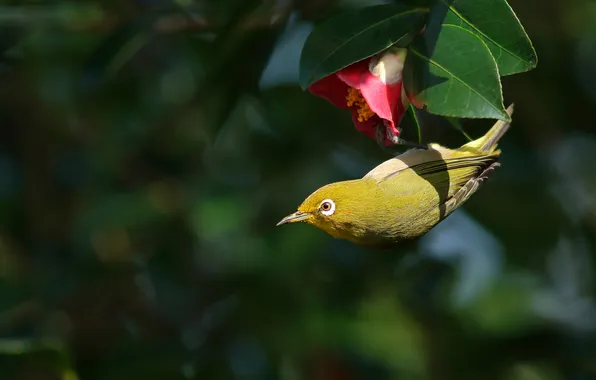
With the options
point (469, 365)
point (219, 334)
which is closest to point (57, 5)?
point (219, 334)

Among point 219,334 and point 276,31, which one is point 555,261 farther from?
point 276,31

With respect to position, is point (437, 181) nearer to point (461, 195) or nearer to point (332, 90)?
point (461, 195)

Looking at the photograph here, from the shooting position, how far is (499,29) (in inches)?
73.6

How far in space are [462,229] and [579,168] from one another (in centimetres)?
76

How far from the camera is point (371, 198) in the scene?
2336mm

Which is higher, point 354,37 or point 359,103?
point 354,37

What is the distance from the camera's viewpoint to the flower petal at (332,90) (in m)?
2.21

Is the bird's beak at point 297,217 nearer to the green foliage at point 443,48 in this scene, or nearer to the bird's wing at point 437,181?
the bird's wing at point 437,181

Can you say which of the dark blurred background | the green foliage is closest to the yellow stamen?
the green foliage

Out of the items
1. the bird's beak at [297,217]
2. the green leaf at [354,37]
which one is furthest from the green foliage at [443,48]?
the bird's beak at [297,217]

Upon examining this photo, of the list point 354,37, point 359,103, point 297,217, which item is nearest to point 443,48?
point 354,37

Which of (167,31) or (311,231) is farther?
(311,231)

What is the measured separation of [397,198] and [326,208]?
0.60 feet

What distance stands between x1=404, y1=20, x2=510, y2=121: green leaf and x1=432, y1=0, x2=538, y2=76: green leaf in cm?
3
